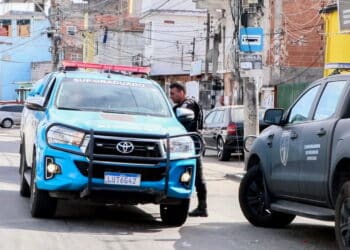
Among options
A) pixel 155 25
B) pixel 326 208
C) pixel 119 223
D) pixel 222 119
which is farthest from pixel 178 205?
pixel 155 25

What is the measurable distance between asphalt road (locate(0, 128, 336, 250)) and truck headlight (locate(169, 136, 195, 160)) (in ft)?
3.11

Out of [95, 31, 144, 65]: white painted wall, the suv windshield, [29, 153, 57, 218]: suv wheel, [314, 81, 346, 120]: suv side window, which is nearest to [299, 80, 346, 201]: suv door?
[314, 81, 346, 120]: suv side window

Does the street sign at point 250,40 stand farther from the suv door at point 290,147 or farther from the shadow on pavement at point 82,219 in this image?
the suv door at point 290,147

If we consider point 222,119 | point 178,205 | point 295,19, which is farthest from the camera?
point 295,19

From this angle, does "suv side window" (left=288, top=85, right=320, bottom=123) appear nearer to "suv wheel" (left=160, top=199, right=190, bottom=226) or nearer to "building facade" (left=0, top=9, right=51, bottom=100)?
"suv wheel" (left=160, top=199, right=190, bottom=226)

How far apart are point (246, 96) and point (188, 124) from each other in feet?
24.1

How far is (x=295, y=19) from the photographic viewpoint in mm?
33469

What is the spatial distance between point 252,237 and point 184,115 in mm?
2176

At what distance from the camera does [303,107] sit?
28.9 ft

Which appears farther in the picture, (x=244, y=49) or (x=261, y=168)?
(x=244, y=49)

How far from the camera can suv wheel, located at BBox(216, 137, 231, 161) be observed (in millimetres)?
22370

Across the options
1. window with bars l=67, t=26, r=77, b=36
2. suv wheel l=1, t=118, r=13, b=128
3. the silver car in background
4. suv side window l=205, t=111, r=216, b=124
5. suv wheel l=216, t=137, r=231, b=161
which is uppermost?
window with bars l=67, t=26, r=77, b=36

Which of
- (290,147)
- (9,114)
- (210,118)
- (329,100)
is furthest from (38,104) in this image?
(9,114)

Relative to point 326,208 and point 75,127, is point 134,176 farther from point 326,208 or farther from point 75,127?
point 326,208
